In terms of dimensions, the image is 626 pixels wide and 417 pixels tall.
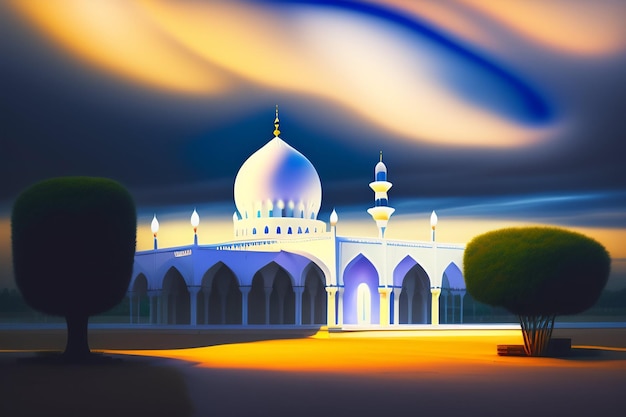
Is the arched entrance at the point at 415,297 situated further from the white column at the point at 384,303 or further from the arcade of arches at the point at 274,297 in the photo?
the white column at the point at 384,303

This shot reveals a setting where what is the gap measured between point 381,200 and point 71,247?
25350 millimetres

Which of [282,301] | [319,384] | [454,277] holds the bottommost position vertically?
[319,384]

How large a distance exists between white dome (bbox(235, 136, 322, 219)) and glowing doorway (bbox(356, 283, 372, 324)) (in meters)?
5.73

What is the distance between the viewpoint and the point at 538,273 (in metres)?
22.4

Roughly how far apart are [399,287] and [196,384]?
27.3 m

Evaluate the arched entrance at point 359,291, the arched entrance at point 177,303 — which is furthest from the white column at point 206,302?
the arched entrance at point 359,291

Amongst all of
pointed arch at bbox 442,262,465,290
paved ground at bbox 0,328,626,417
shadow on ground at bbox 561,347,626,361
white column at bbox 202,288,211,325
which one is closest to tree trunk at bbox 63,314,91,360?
paved ground at bbox 0,328,626,417

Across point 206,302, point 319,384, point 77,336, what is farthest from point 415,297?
point 319,384

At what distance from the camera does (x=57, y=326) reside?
43.1 meters

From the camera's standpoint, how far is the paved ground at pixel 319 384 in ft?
39.8

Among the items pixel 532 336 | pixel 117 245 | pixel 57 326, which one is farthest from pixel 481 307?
pixel 117 245

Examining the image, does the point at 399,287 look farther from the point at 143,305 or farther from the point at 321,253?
the point at 143,305

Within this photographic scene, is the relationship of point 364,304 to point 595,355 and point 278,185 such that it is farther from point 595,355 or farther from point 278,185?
point 595,355

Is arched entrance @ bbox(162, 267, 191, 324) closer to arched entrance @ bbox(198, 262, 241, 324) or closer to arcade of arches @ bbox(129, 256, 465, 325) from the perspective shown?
arcade of arches @ bbox(129, 256, 465, 325)
